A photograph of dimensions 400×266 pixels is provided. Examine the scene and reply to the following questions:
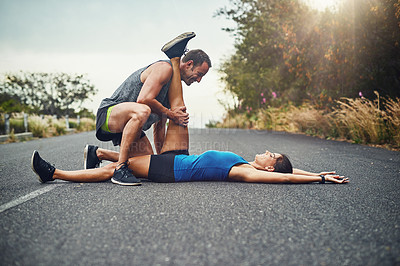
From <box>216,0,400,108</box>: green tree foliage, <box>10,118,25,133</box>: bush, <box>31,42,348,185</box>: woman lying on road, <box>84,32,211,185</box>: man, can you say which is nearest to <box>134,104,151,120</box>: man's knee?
<box>84,32,211,185</box>: man

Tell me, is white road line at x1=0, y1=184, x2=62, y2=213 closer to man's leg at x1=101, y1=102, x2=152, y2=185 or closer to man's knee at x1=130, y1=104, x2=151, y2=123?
man's leg at x1=101, y1=102, x2=152, y2=185

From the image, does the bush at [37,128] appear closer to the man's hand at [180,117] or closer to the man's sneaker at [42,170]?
the man's sneaker at [42,170]

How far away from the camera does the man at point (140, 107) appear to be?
381 cm

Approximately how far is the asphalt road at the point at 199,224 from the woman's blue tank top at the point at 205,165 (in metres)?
0.15

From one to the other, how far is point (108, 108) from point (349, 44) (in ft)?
29.2

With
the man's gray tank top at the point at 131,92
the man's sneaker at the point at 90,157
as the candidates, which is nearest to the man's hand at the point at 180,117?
the man's gray tank top at the point at 131,92

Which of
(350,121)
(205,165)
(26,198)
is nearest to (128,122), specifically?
(205,165)

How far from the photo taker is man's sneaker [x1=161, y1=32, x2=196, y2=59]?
412 cm

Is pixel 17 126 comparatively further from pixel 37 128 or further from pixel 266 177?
pixel 266 177

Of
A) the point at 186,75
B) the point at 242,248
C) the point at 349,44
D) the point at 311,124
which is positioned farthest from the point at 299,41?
the point at 242,248

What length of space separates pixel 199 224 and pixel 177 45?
254 centimetres

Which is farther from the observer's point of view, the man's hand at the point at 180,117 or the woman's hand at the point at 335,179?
the man's hand at the point at 180,117

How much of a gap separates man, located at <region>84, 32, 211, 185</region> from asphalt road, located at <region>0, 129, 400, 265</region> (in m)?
0.58

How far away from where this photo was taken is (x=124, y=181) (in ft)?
11.9
